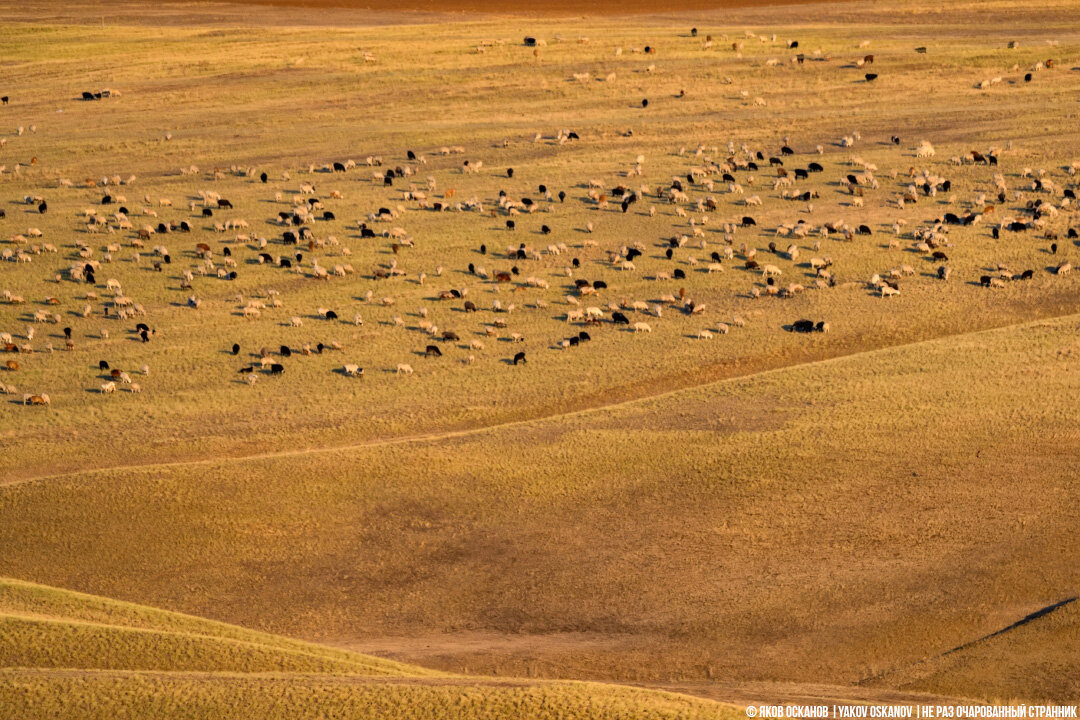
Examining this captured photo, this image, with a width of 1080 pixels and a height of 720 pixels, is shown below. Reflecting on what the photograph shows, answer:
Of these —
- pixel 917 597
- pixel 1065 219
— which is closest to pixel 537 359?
pixel 917 597

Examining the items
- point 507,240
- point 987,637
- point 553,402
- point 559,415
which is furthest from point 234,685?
point 507,240

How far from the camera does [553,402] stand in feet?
96.2

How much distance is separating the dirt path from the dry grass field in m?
0.16

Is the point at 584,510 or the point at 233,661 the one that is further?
the point at 584,510

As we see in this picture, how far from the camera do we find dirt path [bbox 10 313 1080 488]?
83.9 feet

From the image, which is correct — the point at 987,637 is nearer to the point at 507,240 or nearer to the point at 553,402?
the point at 553,402

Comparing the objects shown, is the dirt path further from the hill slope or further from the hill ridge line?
the hill ridge line

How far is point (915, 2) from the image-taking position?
3187 inches

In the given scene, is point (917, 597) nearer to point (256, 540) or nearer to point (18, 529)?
point (256, 540)

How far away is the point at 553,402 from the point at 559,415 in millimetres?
1000

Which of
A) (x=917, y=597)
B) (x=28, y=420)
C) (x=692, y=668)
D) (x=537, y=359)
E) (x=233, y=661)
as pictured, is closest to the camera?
(x=233, y=661)

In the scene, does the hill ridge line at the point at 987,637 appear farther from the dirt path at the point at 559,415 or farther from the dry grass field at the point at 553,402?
the dirt path at the point at 559,415

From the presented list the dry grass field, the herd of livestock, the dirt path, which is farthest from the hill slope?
the herd of livestock

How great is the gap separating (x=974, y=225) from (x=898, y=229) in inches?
104
